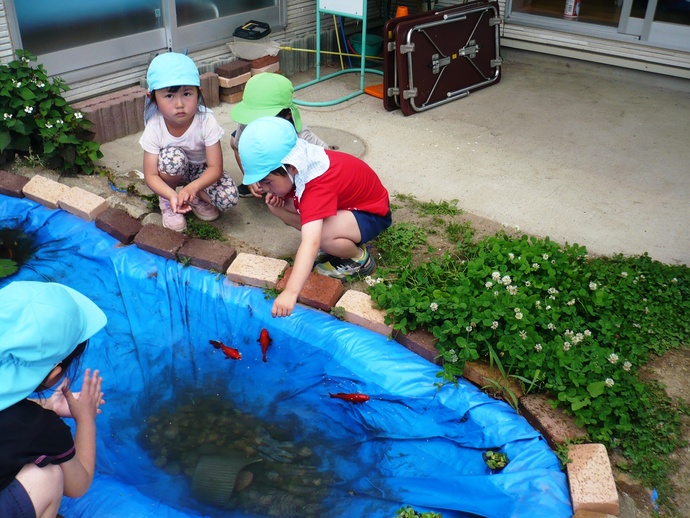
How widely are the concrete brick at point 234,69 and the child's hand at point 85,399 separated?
A: 3763 millimetres

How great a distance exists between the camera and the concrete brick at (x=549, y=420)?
2.52m

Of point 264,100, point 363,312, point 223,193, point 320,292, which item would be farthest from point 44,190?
point 363,312

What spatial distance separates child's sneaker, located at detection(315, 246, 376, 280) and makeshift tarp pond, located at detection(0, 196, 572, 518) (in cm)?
28

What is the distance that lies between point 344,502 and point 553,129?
3702 millimetres

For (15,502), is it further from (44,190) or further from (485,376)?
(44,190)

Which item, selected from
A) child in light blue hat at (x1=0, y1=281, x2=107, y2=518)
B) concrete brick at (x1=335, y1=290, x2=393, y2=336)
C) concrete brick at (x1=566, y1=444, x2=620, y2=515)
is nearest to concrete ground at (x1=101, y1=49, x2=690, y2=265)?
concrete brick at (x1=335, y1=290, x2=393, y2=336)

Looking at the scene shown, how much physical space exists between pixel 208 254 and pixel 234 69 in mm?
2488

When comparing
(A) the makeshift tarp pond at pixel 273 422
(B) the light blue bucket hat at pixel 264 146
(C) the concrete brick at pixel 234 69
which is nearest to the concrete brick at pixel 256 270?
(A) the makeshift tarp pond at pixel 273 422

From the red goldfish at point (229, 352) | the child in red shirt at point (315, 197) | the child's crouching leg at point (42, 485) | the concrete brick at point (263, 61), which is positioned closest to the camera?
the child's crouching leg at point (42, 485)

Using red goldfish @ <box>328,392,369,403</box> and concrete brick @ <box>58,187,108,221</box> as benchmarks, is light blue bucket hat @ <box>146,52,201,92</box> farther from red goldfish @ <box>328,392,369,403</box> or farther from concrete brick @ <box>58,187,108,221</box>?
red goldfish @ <box>328,392,369,403</box>

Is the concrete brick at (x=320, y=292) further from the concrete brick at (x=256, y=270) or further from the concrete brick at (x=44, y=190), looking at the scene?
the concrete brick at (x=44, y=190)

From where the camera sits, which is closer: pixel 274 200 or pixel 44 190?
pixel 274 200

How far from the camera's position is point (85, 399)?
7.07 ft

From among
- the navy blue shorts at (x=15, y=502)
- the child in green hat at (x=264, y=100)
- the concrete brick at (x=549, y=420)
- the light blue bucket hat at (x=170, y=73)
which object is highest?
the light blue bucket hat at (x=170, y=73)
